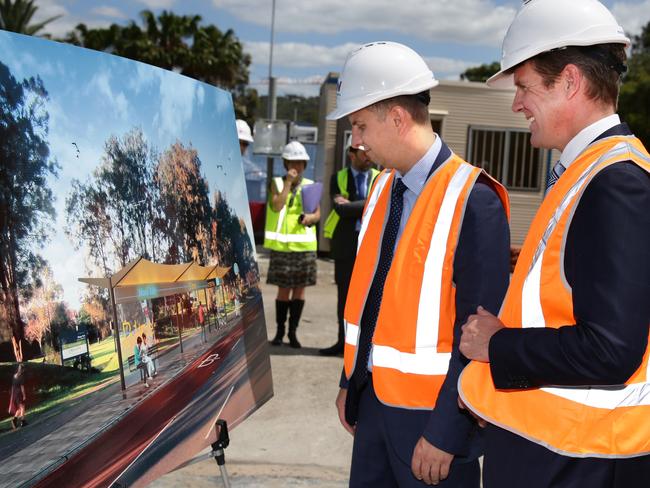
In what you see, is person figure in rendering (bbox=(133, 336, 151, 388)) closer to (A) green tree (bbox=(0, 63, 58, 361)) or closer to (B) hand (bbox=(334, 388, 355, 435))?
(A) green tree (bbox=(0, 63, 58, 361))

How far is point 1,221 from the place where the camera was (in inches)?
56.4

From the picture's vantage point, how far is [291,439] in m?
4.22

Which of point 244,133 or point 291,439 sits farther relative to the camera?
point 244,133

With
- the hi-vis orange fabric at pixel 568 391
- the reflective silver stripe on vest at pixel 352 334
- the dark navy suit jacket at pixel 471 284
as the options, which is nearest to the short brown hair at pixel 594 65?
the hi-vis orange fabric at pixel 568 391

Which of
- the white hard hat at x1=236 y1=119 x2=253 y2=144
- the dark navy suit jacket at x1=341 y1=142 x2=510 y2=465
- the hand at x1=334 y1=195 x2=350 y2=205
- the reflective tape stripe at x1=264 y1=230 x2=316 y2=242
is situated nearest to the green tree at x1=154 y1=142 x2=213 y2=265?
the dark navy suit jacket at x1=341 y1=142 x2=510 y2=465

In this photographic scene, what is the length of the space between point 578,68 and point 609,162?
0.76 feet

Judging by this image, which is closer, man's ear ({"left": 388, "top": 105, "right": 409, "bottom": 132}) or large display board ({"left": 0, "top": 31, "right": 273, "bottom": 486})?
large display board ({"left": 0, "top": 31, "right": 273, "bottom": 486})

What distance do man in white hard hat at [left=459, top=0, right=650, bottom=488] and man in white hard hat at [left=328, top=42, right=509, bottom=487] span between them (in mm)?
291

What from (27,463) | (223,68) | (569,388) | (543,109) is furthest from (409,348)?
(223,68)

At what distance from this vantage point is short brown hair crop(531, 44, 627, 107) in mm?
1409

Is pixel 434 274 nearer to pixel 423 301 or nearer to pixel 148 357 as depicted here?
pixel 423 301

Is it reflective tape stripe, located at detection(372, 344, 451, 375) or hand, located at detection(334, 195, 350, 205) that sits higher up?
hand, located at detection(334, 195, 350, 205)

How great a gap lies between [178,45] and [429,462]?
1257 inches

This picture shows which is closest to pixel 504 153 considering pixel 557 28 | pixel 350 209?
pixel 350 209
